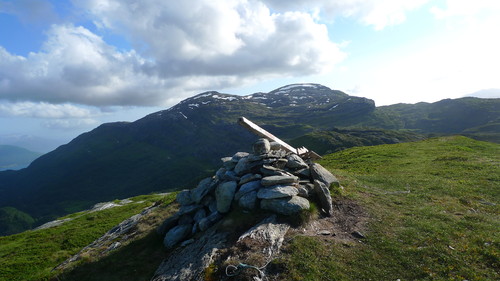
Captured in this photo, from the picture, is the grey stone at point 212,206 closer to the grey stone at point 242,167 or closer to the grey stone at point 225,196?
the grey stone at point 225,196

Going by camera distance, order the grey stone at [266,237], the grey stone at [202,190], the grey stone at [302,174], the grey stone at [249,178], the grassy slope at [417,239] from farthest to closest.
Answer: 1. the grey stone at [202,190]
2. the grey stone at [302,174]
3. the grey stone at [249,178]
4. the grey stone at [266,237]
5. the grassy slope at [417,239]

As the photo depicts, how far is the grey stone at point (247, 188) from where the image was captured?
21.3 metres

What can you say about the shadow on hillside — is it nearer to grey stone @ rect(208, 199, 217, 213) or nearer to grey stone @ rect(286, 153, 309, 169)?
grey stone @ rect(208, 199, 217, 213)

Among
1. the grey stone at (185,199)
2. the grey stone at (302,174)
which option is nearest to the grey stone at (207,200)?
the grey stone at (185,199)

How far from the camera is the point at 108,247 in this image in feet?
80.8

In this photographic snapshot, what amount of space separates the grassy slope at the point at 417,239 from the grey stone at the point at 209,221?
7.15 m

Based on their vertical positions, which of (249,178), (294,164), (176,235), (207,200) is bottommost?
(176,235)

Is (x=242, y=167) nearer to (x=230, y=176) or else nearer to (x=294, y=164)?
(x=230, y=176)

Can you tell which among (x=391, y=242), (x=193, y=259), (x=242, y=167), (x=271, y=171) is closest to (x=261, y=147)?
(x=242, y=167)

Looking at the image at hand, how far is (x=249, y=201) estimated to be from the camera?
20.3 m

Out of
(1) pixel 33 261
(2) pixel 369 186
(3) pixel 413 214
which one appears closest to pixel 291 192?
(3) pixel 413 214

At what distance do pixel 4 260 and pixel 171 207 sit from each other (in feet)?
64.0

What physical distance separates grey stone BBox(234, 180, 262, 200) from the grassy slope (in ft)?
19.3

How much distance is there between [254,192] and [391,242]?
9.94 m
